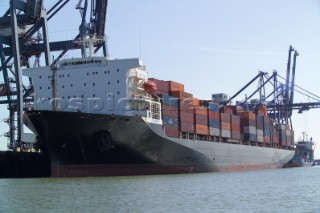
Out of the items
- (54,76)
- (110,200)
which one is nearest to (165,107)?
(54,76)

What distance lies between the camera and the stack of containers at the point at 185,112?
3506 cm

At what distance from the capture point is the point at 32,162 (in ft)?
110

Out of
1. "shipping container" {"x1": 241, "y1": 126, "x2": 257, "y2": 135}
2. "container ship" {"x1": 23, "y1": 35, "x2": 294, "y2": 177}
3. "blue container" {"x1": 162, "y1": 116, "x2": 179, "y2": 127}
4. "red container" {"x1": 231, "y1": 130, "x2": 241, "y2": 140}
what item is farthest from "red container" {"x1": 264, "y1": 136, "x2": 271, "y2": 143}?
"blue container" {"x1": 162, "y1": 116, "x2": 179, "y2": 127}

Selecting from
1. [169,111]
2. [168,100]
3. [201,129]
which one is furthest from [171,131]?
[201,129]

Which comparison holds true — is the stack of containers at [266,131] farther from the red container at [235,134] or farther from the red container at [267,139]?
the red container at [235,134]

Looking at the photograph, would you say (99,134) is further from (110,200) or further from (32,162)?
(110,200)

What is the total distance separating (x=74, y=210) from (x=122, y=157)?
12878mm

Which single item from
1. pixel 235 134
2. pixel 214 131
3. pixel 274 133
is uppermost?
pixel 274 133

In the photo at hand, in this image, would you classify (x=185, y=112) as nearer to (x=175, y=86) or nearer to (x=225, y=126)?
(x=175, y=86)

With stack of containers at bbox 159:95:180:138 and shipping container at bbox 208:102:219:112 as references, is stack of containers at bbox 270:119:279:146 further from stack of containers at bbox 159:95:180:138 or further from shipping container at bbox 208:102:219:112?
stack of containers at bbox 159:95:180:138

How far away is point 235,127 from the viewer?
44.5 metres

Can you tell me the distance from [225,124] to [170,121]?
9874 millimetres

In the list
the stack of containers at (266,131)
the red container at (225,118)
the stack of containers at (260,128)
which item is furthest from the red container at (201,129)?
the stack of containers at (266,131)

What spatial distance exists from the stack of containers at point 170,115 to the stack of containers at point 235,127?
405 inches
